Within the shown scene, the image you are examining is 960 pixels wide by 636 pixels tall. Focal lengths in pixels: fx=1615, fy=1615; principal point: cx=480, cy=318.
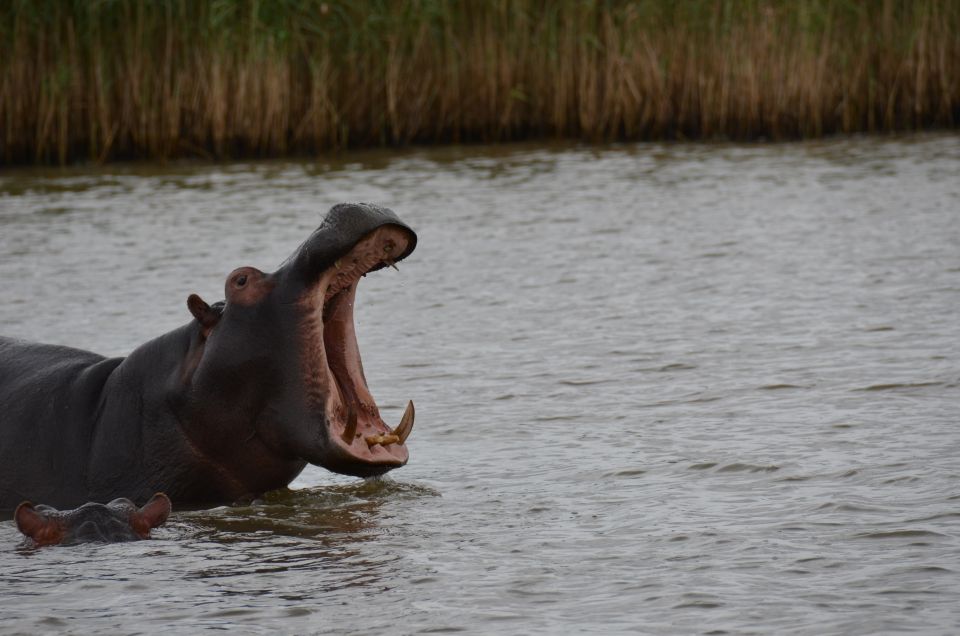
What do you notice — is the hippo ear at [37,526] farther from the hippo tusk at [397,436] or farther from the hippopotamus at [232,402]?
the hippo tusk at [397,436]

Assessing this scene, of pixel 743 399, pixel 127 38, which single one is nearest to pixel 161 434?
pixel 743 399

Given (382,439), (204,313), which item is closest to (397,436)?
(382,439)

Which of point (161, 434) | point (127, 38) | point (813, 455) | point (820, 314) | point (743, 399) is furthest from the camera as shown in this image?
point (127, 38)

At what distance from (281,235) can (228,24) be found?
154 inches

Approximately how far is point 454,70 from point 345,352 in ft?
31.8

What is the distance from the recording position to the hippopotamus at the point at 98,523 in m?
3.95

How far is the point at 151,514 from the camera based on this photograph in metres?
3.95

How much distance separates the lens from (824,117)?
13.5 m

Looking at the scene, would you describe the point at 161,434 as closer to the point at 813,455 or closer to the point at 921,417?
the point at 813,455

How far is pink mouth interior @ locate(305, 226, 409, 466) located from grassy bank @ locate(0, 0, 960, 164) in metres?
9.21

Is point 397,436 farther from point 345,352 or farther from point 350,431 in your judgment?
point 345,352

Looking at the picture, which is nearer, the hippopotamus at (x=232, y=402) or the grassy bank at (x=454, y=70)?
the hippopotamus at (x=232, y=402)

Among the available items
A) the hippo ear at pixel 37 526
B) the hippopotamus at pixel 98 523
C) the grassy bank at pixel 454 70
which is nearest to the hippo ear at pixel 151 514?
the hippopotamus at pixel 98 523

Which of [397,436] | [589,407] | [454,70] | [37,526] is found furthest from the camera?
[454,70]
